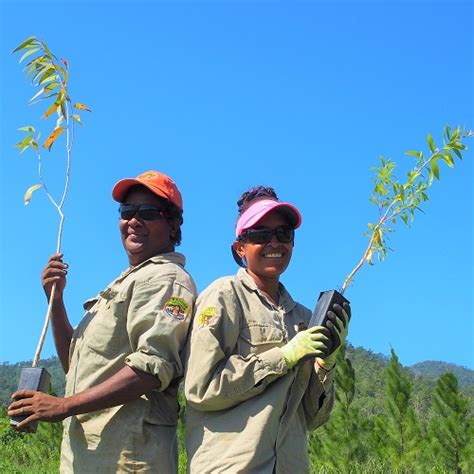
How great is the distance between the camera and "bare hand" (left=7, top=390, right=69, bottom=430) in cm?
268

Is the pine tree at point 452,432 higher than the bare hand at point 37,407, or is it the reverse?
the pine tree at point 452,432

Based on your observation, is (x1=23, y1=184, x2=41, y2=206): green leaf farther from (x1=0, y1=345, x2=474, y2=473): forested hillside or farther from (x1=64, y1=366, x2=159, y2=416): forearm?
(x1=0, y1=345, x2=474, y2=473): forested hillside

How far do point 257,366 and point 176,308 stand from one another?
0.37 m

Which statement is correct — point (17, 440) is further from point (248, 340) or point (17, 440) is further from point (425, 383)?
point (425, 383)

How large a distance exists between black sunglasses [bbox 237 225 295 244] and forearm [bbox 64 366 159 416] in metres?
0.59

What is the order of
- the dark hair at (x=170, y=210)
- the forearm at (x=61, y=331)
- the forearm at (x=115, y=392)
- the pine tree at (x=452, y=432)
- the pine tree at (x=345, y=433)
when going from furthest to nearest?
the pine tree at (x=345, y=433), the pine tree at (x=452, y=432), the forearm at (x=61, y=331), the dark hair at (x=170, y=210), the forearm at (x=115, y=392)

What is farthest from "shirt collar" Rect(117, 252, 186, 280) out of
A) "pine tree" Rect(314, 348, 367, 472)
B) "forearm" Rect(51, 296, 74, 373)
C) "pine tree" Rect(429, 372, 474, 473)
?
"pine tree" Rect(429, 372, 474, 473)

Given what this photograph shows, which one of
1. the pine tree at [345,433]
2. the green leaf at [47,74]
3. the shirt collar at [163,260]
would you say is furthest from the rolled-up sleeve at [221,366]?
the pine tree at [345,433]

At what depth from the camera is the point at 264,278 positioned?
2830mm

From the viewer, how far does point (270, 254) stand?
2795 mm

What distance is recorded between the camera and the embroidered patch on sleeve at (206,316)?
103 inches

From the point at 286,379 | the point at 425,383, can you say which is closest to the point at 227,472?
the point at 286,379

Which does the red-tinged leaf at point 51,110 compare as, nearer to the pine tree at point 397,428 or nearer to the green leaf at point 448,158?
the green leaf at point 448,158

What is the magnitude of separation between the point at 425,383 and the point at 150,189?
145 ft
